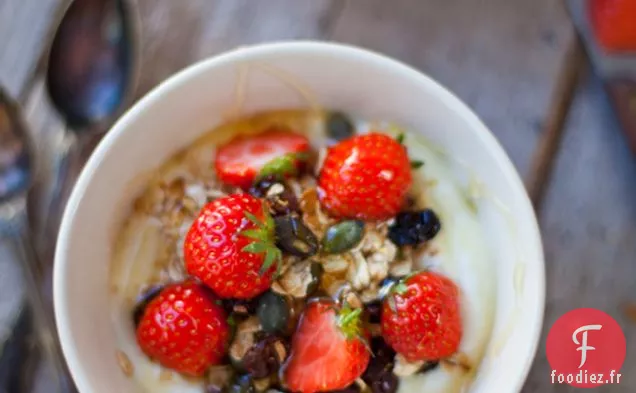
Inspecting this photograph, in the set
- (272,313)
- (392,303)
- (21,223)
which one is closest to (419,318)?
(392,303)

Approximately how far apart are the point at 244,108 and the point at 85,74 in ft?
0.71

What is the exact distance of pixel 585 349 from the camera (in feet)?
2.86

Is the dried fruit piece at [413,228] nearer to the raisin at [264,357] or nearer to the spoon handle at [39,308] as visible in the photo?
the raisin at [264,357]

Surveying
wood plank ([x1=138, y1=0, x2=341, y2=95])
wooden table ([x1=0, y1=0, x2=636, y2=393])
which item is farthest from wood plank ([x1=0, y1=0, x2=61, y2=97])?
wood plank ([x1=138, y1=0, x2=341, y2=95])

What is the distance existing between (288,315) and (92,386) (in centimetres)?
20

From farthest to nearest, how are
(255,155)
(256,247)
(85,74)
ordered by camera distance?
1. (85,74)
2. (255,155)
3. (256,247)

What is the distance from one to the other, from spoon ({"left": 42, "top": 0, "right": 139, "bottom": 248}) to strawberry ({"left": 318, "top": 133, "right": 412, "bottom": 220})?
299 millimetres

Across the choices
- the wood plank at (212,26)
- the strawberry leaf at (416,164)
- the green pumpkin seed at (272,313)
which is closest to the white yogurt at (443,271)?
the strawberry leaf at (416,164)

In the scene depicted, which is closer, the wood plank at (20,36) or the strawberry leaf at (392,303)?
the strawberry leaf at (392,303)

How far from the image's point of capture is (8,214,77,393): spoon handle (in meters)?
0.88

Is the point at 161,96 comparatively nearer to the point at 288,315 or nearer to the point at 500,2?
the point at 288,315

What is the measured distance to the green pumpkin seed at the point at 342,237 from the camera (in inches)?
31.4

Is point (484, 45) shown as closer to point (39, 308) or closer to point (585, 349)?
point (585, 349)

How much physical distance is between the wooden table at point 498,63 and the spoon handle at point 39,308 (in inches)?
5.3
